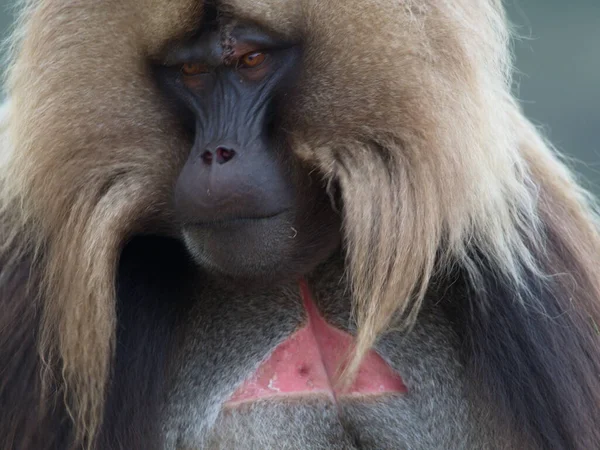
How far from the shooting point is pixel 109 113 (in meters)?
2.59

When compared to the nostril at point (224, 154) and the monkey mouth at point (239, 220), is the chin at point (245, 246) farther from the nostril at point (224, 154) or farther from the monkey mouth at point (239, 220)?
the nostril at point (224, 154)

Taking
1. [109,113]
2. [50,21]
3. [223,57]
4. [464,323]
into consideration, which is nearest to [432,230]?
[464,323]

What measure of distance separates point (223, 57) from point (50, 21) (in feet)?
1.39

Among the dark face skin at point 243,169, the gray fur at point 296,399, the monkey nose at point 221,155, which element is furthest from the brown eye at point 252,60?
the gray fur at point 296,399

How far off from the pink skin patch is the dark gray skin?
0.08 feet

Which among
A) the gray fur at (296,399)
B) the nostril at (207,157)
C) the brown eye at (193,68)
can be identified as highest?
the brown eye at (193,68)

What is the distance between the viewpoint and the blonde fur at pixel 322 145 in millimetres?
2453

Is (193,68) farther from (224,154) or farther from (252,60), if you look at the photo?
(224,154)

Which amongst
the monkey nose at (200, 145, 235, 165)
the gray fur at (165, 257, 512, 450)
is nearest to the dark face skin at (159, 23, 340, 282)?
the monkey nose at (200, 145, 235, 165)

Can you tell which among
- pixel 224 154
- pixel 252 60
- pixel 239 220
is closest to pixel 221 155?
pixel 224 154

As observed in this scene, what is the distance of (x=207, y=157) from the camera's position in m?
2.43

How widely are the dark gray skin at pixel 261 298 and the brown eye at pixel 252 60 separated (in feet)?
0.03

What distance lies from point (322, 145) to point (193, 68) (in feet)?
1.23

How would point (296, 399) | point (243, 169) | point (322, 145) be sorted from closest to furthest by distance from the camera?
point (243, 169), point (322, 145), point (296, 399)
